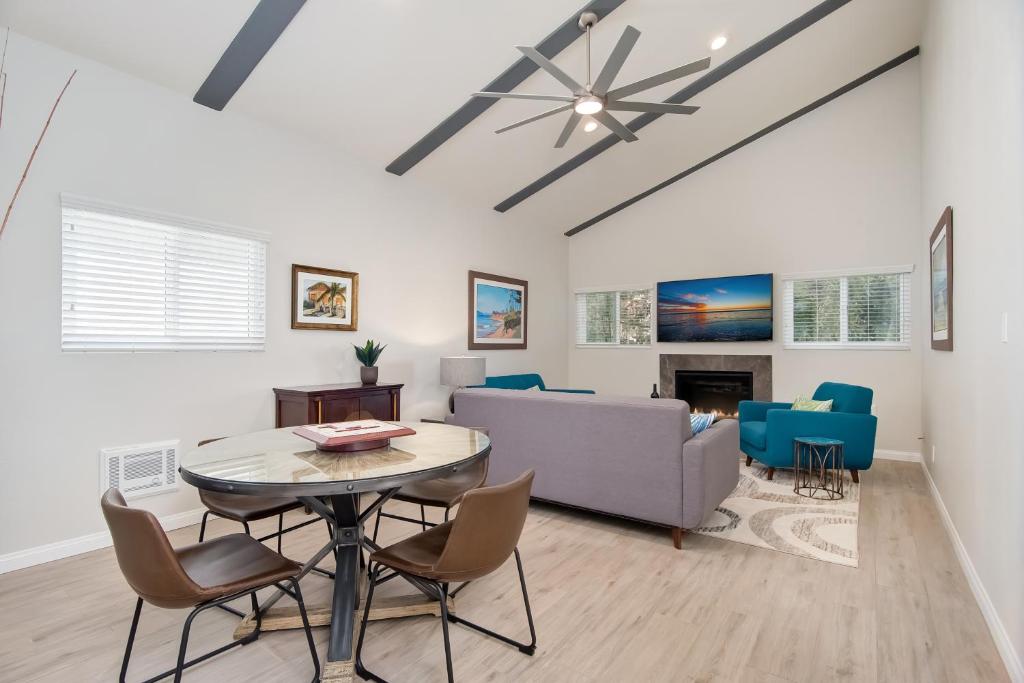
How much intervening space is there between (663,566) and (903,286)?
4.53m

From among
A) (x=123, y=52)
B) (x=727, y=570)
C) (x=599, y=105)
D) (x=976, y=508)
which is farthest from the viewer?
(x=599, y=105)

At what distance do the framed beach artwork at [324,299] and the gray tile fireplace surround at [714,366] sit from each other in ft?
13.4

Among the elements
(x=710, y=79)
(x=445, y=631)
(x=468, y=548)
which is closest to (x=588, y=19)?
(x=710, y=79)

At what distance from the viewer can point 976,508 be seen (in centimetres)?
252

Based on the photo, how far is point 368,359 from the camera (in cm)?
446

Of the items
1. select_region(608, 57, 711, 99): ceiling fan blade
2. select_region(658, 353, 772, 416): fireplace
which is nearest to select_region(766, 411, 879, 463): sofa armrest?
select_region(658, 353, 772, 416): fireplace

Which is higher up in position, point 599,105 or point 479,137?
point 479,137

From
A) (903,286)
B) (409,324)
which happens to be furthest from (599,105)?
(903,286)

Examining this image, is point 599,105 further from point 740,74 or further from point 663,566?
point 663,566

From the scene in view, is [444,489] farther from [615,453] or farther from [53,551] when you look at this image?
[53,551]

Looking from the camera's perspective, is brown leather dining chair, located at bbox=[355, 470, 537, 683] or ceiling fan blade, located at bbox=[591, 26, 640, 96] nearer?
brown leather dining chair, located at bbox=[355, 470, 537, 683]

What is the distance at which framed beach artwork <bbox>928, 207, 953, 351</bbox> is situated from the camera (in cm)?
329

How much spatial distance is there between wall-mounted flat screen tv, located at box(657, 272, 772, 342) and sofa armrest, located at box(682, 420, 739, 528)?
3.20 m

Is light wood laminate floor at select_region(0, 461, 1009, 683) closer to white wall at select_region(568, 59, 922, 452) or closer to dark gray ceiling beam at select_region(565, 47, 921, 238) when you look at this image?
white wall at select_region(568, 59, 922, 452)
